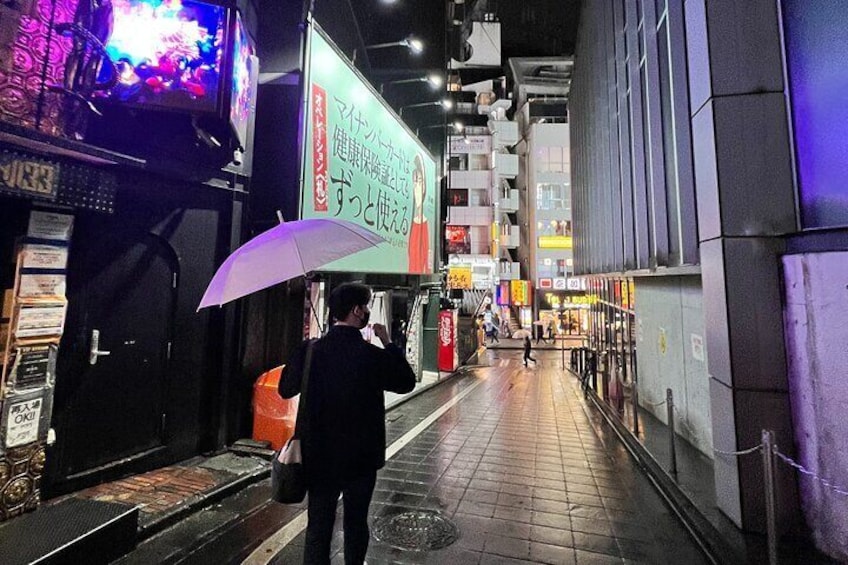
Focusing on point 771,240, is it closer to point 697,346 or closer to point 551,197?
point 697,346

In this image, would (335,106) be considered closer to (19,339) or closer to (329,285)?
(329,285)

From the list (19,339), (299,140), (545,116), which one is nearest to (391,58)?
(299,140)

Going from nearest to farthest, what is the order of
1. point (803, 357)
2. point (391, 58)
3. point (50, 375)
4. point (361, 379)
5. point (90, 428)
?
point (361, 379), point (803, 357), point (50, 375), point (90, 428), point (391, 58)

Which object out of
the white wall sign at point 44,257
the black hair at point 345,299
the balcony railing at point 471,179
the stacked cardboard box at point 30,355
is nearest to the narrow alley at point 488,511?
the stacked cardboard box at point 30,355

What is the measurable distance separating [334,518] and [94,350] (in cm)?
416

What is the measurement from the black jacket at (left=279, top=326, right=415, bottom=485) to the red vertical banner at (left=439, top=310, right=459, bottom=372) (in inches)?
540

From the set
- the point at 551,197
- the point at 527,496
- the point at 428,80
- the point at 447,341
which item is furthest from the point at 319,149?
the point at 551,197

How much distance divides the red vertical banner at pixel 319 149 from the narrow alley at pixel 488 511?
4.77 m

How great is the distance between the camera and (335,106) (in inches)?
306

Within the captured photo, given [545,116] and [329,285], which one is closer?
[329,285]

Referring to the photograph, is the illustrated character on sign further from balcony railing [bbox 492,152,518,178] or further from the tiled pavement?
balcony railing [bbox 492,152,518,178]

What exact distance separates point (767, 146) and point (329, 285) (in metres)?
7.42

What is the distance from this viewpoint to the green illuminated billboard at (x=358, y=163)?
709cm

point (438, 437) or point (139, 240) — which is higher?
point (139, 240)
